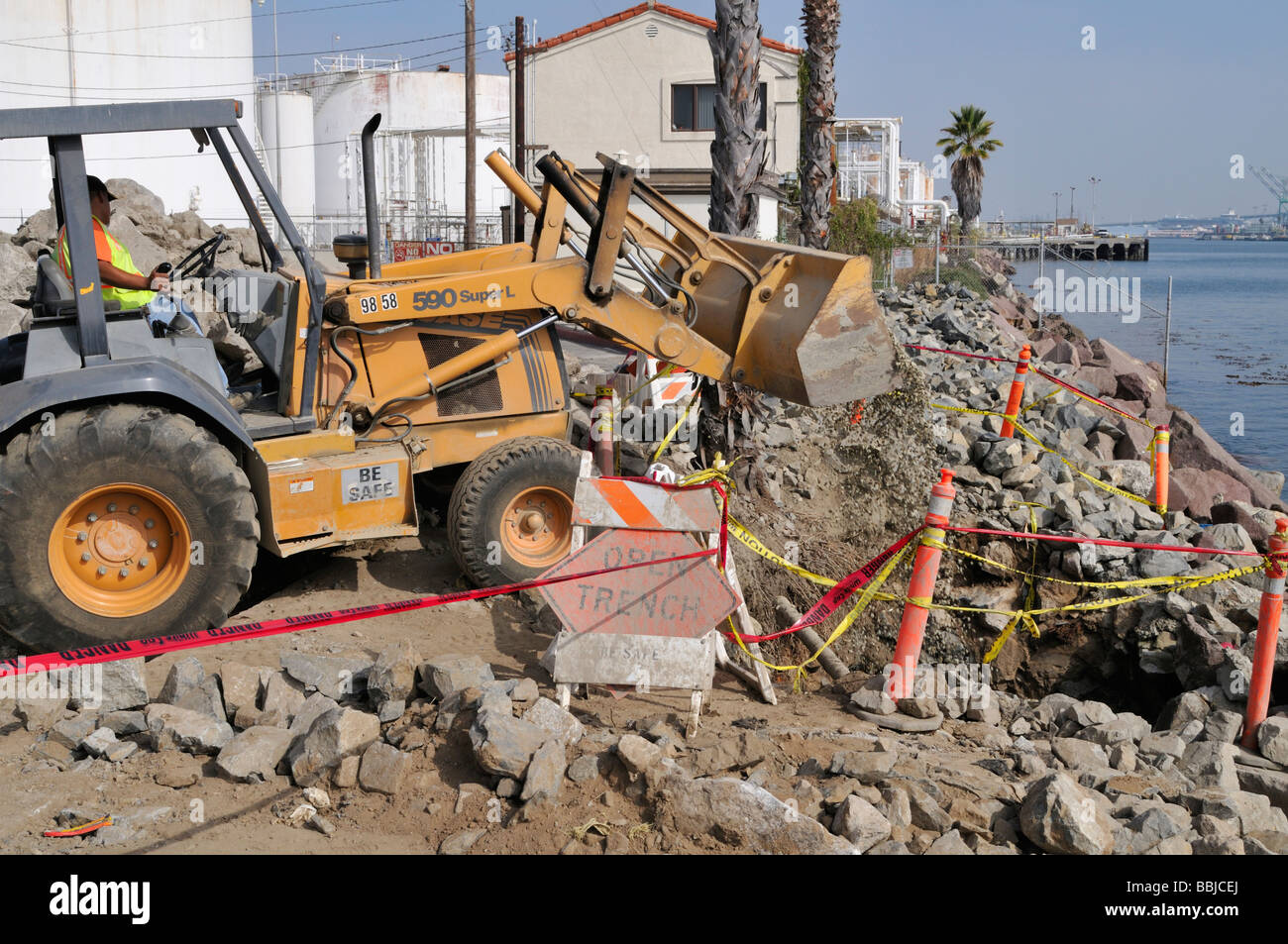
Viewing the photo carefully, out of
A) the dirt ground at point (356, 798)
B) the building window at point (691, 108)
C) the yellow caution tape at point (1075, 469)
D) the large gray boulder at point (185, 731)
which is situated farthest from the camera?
the building window at point (691, 108)

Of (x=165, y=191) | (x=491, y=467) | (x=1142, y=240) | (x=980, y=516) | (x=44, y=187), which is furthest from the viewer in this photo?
(x=1142, y=240)

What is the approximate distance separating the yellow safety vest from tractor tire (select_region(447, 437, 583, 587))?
2.22 metres

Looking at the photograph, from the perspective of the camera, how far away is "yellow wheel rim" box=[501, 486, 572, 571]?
7.62 m

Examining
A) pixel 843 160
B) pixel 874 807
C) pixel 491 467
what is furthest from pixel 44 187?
pixel 843 160

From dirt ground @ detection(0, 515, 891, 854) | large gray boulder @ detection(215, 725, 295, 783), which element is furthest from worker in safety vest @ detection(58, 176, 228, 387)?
large gray boulder @ detection(215, 725, 295, 783)

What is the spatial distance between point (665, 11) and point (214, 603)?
26823 mm

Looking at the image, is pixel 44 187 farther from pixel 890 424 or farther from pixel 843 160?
pixel 843 160

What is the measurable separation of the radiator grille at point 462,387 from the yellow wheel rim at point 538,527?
0.72m

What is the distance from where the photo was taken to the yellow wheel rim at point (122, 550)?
603cm

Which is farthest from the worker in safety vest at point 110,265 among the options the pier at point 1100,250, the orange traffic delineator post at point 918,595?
the pier at point 1100,250

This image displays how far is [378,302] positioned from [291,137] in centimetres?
4496

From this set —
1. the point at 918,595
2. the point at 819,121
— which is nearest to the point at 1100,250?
the point at 819,121

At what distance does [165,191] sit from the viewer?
28938mm

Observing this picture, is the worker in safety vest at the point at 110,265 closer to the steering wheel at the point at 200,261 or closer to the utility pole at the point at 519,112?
the steering wheel at the point at 200,261
